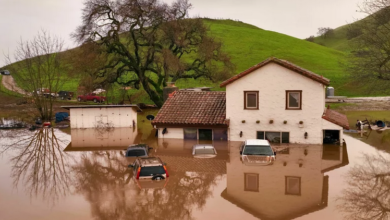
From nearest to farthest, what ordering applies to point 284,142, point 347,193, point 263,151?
point 347,193 → point 263,151 → point 284,142

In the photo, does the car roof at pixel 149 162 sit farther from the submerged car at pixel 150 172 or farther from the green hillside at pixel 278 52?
the green hillside at pixel 278 52

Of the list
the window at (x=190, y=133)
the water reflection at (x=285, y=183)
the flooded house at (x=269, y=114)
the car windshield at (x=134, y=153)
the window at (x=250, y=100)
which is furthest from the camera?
the window at (x=190, y=133)

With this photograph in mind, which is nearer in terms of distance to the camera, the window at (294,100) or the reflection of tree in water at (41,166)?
the reflection of tree in water at (41,166)

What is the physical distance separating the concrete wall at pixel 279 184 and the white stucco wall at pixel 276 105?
277 centimetres

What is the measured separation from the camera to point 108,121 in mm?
37219

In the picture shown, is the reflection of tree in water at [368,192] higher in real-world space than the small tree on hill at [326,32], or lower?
lower

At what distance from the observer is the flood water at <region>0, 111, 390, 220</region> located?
49.8 ft

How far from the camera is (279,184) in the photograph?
18.6 meters

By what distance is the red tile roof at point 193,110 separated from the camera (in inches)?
1193

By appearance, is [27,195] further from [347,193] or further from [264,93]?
[264,93]

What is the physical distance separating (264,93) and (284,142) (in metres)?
4.26

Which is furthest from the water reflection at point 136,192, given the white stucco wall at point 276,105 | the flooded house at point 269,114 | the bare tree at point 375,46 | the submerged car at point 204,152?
the bare tree at point 375,46

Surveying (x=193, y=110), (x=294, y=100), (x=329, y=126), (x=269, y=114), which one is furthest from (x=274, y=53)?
(x=329, y=126)

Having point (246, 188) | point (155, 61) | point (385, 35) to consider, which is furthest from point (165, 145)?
point (385, 35)
